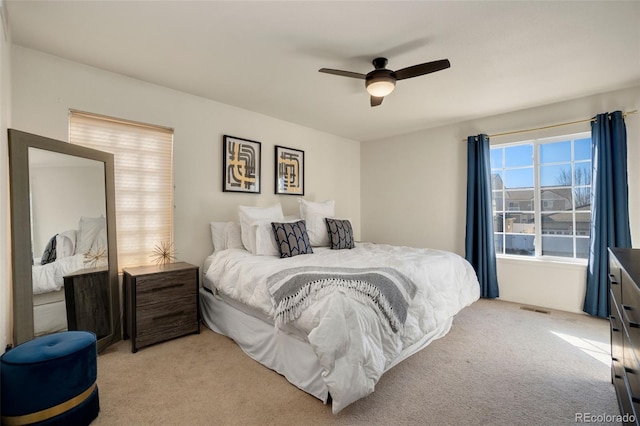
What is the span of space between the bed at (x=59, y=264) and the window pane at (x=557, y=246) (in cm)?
500

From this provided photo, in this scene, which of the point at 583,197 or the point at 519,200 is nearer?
the point at 583,197

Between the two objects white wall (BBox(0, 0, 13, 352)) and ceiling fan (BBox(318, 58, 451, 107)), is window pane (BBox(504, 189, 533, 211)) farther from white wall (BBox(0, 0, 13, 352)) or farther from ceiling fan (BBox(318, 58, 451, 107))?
white wall (BBox(0, 0, 13, 352))

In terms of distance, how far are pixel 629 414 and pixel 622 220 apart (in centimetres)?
274

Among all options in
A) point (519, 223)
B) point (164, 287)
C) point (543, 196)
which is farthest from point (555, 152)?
point (164, 287)

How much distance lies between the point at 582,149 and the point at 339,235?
3119 millimetres

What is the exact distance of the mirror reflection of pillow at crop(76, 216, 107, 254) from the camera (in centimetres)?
235

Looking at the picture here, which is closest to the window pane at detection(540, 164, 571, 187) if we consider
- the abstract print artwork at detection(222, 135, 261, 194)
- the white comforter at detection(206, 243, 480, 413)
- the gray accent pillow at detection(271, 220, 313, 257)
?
the white comforter at detection(206, 243, 480, 413)

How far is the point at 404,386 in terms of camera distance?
1.99 m

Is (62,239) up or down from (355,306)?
up

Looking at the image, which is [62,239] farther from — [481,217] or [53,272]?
[481,217]

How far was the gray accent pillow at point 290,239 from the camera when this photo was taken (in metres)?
2.96

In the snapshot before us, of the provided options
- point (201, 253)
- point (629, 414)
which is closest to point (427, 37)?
point (629, 414)

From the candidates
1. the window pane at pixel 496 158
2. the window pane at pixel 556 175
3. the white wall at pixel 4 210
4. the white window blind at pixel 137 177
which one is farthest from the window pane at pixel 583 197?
the white wall at pixel 4 210

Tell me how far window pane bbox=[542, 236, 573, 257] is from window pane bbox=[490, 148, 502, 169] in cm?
113
